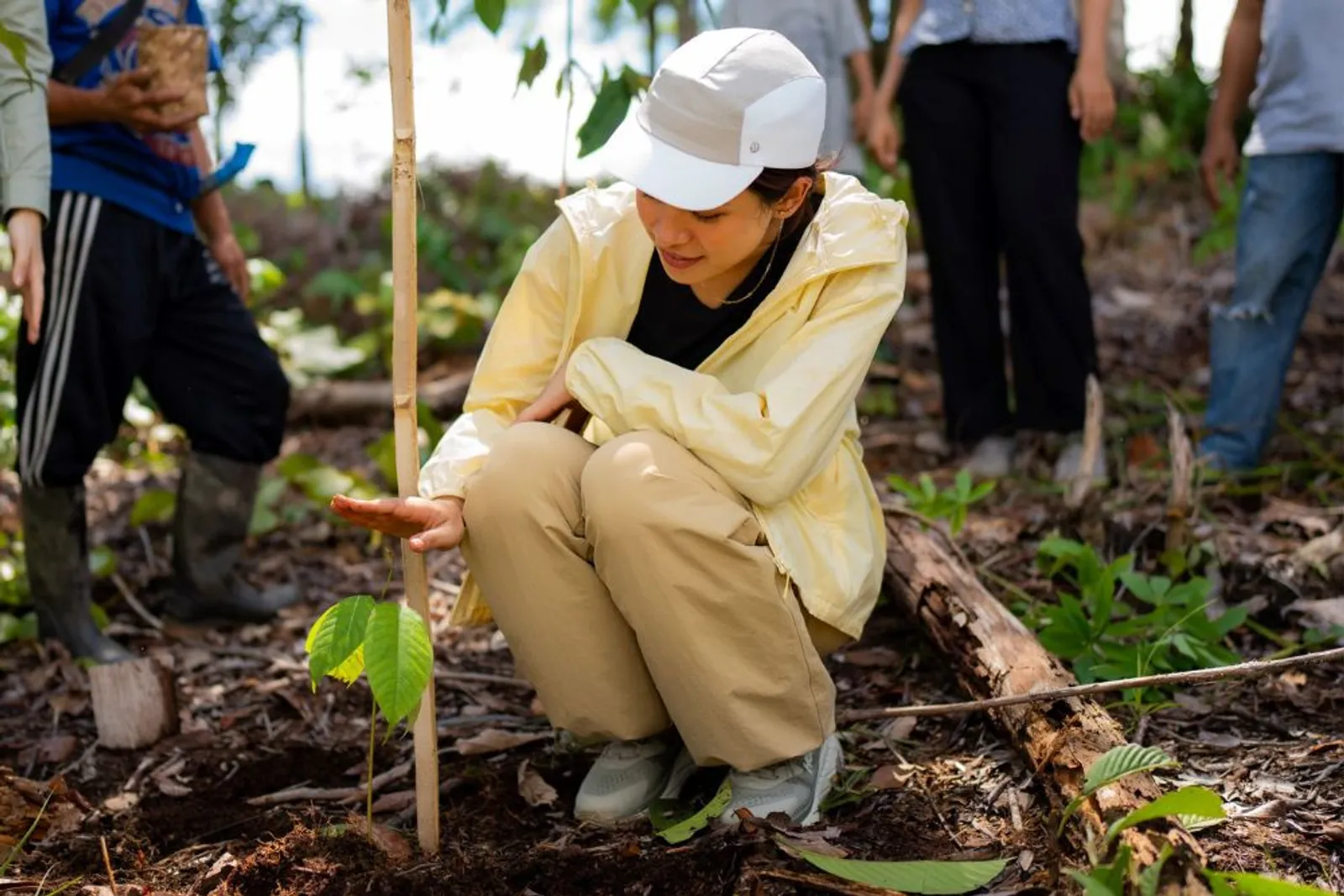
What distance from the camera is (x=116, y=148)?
2.76 m

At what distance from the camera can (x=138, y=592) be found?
3.45 meters

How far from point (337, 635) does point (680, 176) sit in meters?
0.78

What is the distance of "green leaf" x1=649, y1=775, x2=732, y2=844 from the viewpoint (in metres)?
1.96

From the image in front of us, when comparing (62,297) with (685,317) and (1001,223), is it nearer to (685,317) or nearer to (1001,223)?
(685,317)

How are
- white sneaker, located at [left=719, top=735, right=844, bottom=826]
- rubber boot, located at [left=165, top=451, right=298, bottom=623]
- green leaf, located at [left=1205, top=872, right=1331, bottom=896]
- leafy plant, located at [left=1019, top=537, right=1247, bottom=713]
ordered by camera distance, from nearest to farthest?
1. green leaf, located at [left=1205, top=872, right=1331, bottom=896]
2. white sneaker, located at [left=719, top=735, right=844, bottom=826]
3. leafy plant, located at [left=1019, top=537, right=1247, bottom=713]
4. rubber boot, located at [left=165, top=451, right=298, bottom=623]

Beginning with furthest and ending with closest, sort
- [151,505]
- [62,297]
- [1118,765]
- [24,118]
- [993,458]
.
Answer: [151,505] → [993,458] → [62,297] → [24,118] → [1118,765]

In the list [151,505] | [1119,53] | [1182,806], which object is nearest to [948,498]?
[1182,806]

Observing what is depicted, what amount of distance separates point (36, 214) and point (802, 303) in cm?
143

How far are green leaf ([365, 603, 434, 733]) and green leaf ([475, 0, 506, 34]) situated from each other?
3.31ft

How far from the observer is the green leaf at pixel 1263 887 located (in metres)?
1.42

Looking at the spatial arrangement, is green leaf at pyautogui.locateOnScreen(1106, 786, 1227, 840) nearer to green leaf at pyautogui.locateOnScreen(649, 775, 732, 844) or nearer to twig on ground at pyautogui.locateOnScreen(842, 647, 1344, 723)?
twig on ground at pyautogui.locateOnScreen(842, 647, 1344, 723)

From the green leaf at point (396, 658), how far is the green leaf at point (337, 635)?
0.04 feet

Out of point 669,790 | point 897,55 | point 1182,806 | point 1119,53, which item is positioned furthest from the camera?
point 1119,53

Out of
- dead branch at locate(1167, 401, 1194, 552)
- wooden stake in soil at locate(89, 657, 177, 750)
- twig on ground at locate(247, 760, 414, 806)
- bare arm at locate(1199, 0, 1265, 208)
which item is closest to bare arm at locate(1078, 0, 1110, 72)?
bare arm at locate(1199, 0, 1265, 208)
